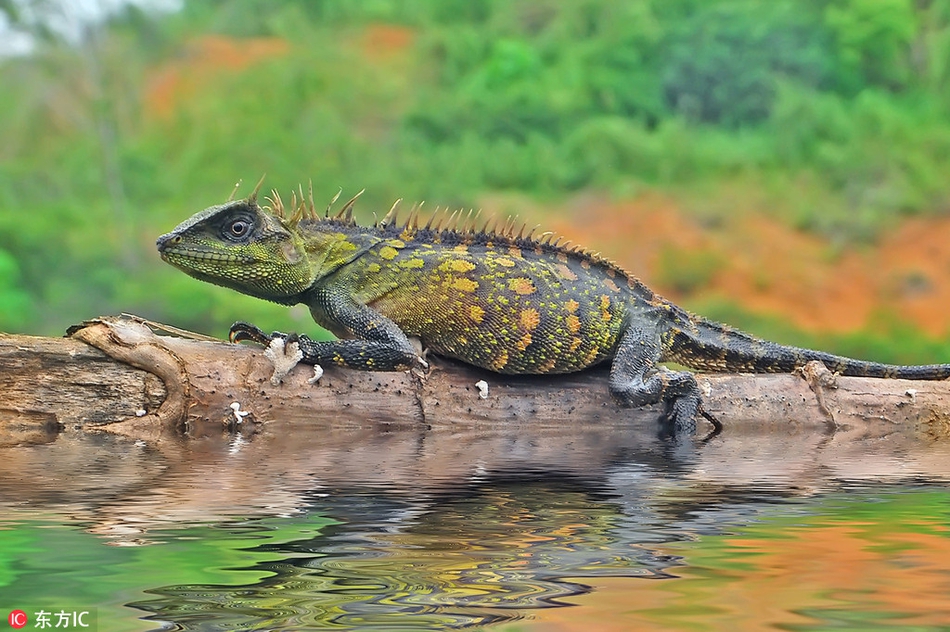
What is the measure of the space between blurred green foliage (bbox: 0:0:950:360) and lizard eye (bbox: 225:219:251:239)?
15.7 meters

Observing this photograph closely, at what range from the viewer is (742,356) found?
9625 millimetres

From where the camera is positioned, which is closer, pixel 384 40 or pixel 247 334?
pixel 247 334

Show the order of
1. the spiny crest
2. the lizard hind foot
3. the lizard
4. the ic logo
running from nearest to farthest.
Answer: the ic logo
the lizard
the lizard hind foot
the spiny crest

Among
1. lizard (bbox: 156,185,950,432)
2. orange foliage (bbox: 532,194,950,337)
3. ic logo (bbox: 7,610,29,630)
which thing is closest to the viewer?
ic logo (bbox: 7,610,29,630)

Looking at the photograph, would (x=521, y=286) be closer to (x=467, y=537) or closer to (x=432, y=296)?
(x=432, y=296)

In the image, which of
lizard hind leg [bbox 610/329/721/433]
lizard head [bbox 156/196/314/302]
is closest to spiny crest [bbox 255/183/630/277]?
lizard head [bbox 156/196/314/302]

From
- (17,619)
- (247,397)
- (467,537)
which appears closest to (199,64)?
(247,397)

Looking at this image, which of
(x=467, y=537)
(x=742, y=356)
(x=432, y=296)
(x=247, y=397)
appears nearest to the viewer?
(x=467, y=537)

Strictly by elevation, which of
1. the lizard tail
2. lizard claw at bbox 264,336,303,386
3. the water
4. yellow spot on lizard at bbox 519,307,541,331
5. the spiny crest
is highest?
the spiny crest

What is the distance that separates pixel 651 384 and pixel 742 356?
4.30 ft

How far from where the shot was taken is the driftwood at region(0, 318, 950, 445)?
7.93 m

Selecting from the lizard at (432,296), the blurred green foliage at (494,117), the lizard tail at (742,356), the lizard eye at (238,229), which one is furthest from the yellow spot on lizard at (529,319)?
the blurred green foliage at (494,117)

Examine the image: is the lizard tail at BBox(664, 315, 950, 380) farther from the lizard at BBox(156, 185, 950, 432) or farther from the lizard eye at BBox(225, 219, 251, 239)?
the lizard eye at BBox(225, 219, 251, 239)

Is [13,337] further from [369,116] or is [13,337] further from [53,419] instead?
[369,116]
